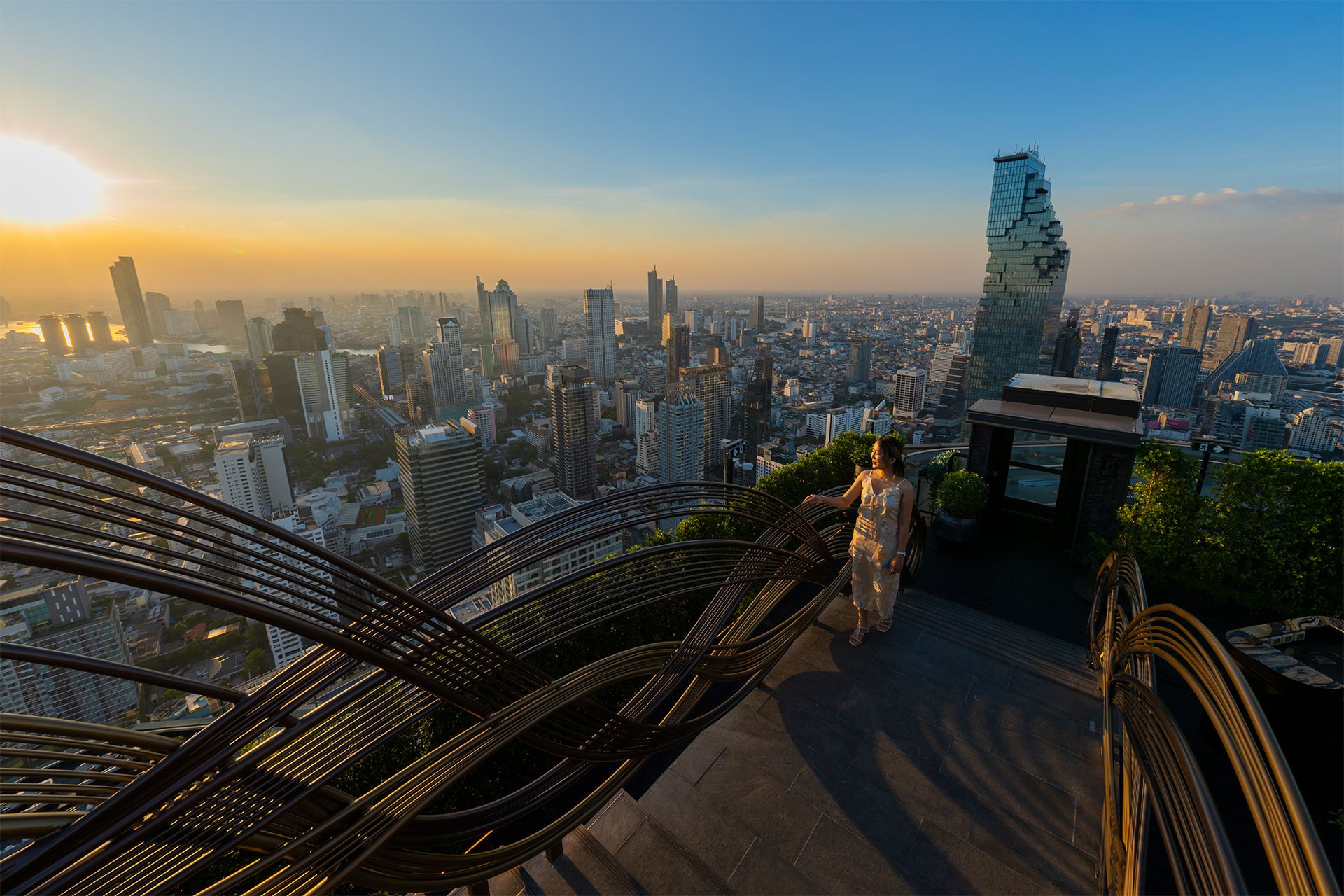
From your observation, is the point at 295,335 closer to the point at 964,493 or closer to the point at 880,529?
the point at 964,493

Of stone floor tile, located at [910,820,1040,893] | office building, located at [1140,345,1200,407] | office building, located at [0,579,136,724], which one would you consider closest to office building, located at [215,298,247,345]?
office building, located at [0,579,136,724]

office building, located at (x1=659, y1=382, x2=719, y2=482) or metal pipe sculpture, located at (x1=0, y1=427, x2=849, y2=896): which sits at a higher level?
metal pipe sculpture, located at (x1=0, y1=427, x2=849, y2=896)

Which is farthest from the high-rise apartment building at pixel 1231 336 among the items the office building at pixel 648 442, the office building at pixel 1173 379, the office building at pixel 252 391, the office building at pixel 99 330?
the office building at pixel 252 391

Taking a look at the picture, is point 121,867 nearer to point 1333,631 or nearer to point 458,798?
point 458,798

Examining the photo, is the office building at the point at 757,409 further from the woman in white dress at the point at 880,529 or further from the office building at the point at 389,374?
the office building at the point at 389,374

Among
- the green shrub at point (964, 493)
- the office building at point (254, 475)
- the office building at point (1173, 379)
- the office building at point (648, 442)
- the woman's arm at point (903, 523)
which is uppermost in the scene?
the woman's arm at point (903, 523)

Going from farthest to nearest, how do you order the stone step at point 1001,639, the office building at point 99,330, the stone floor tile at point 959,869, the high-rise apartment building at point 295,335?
the high-rise apartment building at point 295,335, the office building at point 99,330, the stone step at point 1001,639, the stone floor tile at point 959,869

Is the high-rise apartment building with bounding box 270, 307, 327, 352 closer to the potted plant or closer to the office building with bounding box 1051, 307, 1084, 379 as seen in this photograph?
the office building with bounding box 1051, 307, 1084, 379
